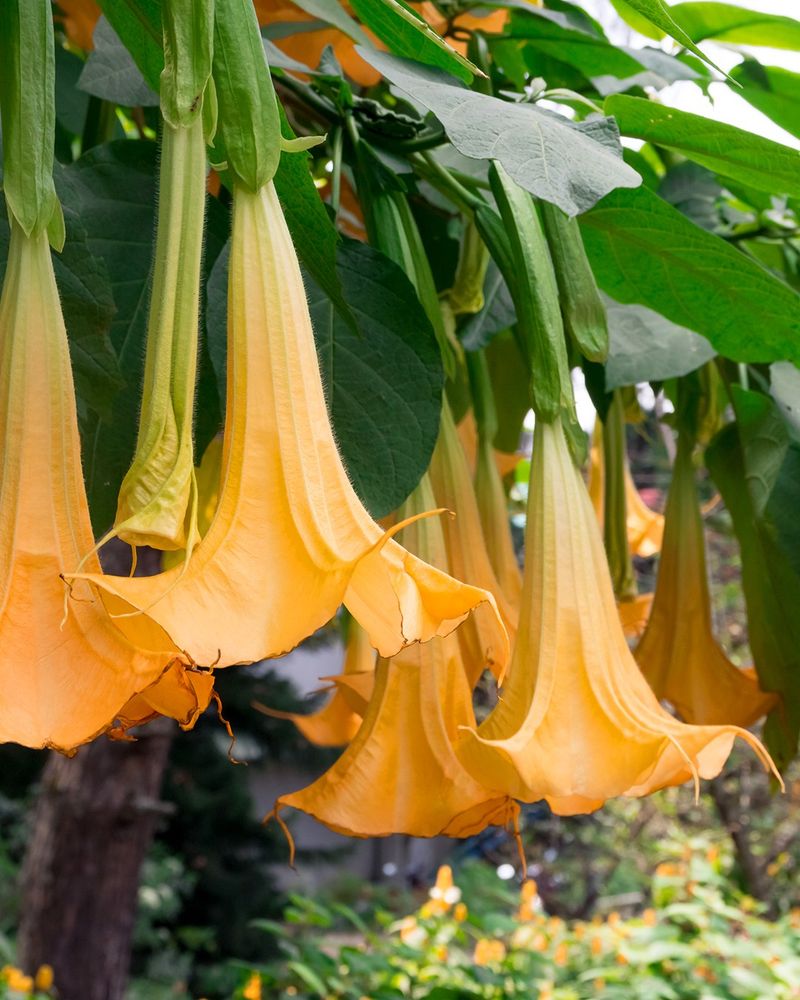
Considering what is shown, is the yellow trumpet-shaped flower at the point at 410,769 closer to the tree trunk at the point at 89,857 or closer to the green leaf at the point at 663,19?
the green leaf at the point at 663,19

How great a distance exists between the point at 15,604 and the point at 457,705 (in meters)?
0.19

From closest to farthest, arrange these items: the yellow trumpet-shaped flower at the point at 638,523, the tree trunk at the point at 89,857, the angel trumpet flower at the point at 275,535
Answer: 1. the angel trumpet flower at the point at 275,535
2. the yellow trumpet-shaped flower at the point at 638,523
3. the tree trunk at the point at 89,857

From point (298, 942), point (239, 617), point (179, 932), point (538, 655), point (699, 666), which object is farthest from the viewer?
point (179, 932)

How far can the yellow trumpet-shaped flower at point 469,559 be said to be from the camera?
48cm

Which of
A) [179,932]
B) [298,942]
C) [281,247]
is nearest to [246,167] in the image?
[281,247]

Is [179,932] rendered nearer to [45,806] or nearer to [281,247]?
[45,806]

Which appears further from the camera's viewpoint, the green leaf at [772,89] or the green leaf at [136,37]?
the green leaf at [772,89]

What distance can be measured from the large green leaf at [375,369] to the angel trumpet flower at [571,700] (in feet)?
0.17

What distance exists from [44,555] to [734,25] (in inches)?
24.9

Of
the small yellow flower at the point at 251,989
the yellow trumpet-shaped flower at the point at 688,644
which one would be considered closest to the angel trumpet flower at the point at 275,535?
the yellow trumpet-shaped flower at the point at 688,644

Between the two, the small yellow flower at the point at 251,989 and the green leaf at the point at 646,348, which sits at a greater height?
the green leaf at the point at 646,348

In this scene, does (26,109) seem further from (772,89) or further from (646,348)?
(772,89)

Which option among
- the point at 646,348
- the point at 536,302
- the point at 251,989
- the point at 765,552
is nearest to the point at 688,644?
the point at 765,552

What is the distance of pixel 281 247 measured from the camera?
323mm
